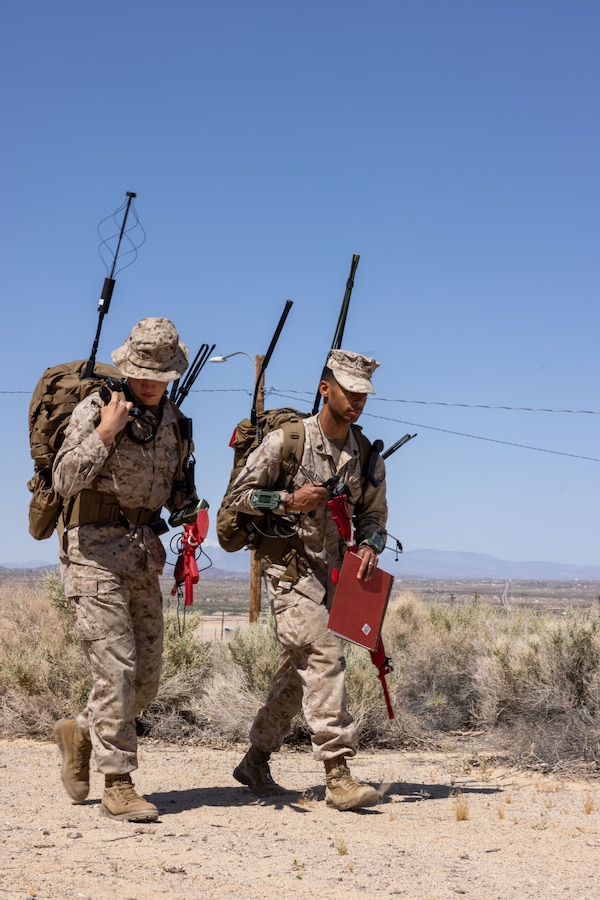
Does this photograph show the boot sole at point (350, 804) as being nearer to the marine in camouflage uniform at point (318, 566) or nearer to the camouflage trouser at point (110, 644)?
the marine in camouflage uniform at point (318, 566)

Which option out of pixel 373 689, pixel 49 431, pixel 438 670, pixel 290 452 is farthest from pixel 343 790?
pixel 438 670

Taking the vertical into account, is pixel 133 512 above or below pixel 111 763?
above

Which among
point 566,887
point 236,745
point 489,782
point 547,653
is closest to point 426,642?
point 547,653

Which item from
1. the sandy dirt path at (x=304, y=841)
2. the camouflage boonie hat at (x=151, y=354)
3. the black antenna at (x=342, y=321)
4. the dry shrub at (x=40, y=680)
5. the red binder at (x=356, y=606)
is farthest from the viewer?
the dry shrub at (x=40, y=680)

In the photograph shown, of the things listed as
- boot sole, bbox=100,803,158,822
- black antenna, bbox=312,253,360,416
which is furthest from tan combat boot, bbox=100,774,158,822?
black antenna, bbox=312,253,360,416

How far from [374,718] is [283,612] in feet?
12.3

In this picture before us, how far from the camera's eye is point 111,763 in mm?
5609

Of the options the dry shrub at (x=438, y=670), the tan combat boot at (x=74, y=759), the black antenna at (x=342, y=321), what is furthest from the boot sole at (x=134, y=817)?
the dry shrub at (x=438, y=670)

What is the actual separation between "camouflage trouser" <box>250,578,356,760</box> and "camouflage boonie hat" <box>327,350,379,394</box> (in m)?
1.19

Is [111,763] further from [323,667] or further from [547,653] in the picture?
[547,653]

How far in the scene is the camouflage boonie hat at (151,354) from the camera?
18.9ft

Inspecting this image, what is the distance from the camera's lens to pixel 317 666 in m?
5.88

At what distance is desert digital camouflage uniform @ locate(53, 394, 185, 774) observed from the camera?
18.5 ft

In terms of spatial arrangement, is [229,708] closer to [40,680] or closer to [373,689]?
[373,689]
